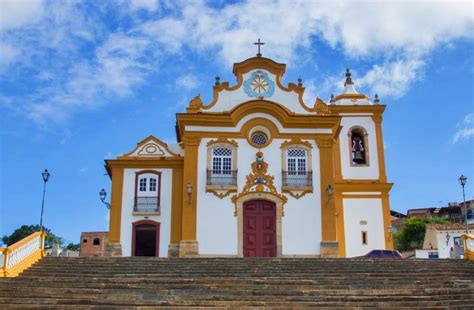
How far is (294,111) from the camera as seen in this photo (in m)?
27.3

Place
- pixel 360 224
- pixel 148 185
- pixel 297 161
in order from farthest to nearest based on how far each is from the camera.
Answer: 1. pixel 360 224
2. pixel 148 185
3. pixel 297 161

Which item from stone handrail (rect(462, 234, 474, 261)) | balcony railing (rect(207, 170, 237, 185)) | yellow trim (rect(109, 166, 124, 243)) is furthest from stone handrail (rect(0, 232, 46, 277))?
stone handrail (rect(462, 234, 474, 261))

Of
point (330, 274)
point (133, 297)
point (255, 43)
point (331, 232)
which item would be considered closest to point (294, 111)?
point (255, 43)

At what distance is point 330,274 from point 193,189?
9737 mm

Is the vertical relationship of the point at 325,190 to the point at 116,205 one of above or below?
above

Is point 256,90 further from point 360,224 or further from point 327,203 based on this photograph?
point 360,224

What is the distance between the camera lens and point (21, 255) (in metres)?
18.9

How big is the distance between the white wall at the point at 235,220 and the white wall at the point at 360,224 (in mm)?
2817

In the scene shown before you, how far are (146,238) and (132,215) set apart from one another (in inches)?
71.5

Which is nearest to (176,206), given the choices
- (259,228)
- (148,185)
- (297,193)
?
(148,185)

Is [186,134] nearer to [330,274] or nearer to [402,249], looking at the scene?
[330,274]

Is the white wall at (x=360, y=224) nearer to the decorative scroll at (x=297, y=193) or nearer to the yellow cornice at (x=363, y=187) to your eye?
the yellow cornice at (x=363, y=187)

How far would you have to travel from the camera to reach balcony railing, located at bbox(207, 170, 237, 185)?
26.0 m

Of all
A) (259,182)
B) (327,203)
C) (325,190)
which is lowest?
(327,203)
